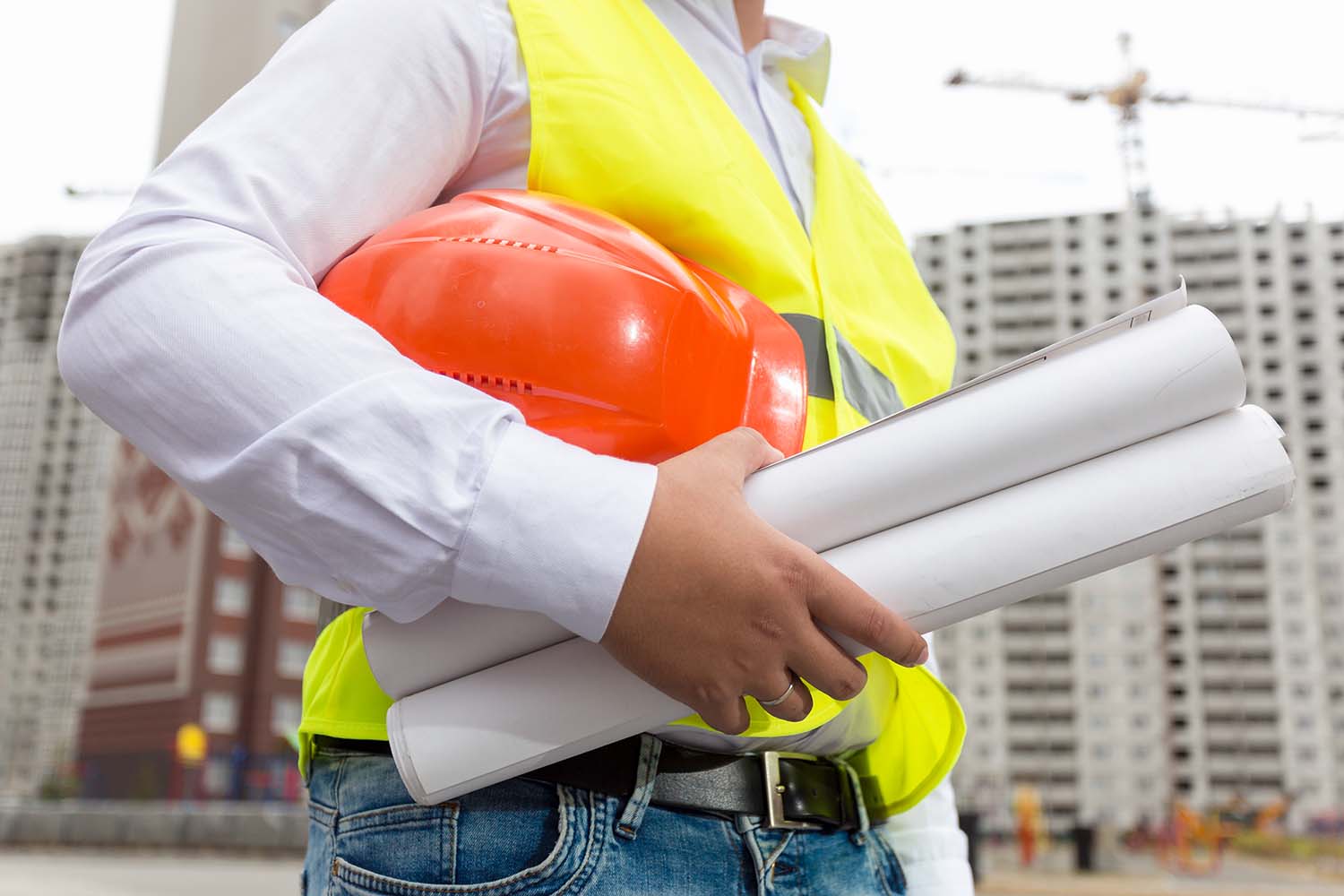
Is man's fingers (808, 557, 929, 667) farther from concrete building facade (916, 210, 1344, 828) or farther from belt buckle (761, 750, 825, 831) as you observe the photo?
concrete building facade (916, 210, 1344, 828)

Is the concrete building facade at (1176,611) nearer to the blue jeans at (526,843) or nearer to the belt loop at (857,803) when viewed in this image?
the belt loop at (857,803)

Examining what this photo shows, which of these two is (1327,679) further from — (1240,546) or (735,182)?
(735,182)

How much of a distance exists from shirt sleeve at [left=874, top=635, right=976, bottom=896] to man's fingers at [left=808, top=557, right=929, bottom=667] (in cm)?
38

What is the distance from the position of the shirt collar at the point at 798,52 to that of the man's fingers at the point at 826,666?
777 mm

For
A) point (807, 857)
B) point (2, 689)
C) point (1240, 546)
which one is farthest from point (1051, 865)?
point (2, 689)

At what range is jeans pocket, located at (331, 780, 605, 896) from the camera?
694 millimetres

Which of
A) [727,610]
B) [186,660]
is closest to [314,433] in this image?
[727,610]

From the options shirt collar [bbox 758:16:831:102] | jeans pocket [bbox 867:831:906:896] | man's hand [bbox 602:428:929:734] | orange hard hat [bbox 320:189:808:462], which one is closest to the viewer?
man's hand [bbox 602:428:929:734]

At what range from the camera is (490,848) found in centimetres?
70

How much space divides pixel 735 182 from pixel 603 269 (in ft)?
0.69

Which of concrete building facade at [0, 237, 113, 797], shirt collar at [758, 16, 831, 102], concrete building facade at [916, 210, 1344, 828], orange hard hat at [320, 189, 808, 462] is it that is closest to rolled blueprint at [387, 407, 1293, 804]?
orange hard hat at [320, 189, 808, 462]

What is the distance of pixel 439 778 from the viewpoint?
0.66m

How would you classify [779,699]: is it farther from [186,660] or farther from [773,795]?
[186,660]

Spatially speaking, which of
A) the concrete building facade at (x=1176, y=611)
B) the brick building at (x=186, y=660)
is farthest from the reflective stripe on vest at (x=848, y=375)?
the concrete building facade at (x=1176, y=611)
